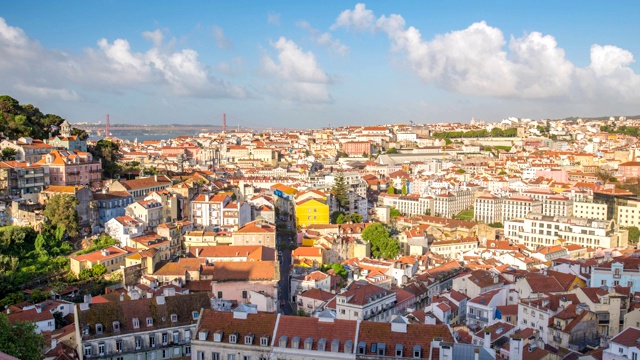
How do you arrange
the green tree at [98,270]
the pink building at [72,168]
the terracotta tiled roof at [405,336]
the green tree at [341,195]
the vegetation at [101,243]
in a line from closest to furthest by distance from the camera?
1. the terracotta tiled roof at [405,336]
2. the green tree at [98,270]
3. the vegetation at [101,243]
4. the pink building at [72,168]
5. the green tree at [341,195]

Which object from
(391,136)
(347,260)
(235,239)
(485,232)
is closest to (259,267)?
(235,239)

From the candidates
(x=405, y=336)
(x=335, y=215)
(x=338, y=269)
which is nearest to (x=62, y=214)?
(x=338, y=269)

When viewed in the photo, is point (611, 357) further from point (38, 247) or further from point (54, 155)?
point (54, 155)

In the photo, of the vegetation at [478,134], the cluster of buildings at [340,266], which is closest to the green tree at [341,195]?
the cluster of buildings at [340,266]

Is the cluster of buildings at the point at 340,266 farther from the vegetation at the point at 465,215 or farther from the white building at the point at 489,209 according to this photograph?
the vegetation at the point at 465,215

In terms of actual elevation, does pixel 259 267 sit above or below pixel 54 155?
below

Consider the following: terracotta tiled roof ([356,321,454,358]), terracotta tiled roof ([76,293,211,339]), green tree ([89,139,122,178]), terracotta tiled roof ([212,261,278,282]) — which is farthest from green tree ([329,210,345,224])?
terracotta tiled roof ([356,321,454,358])

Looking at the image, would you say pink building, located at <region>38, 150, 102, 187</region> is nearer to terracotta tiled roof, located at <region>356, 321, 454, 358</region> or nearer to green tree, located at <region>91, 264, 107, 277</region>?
green tree, located at <region>91, 264, 107, 277</region>

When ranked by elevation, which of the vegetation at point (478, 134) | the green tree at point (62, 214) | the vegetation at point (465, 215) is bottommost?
the vegetation at point (465, 215)
